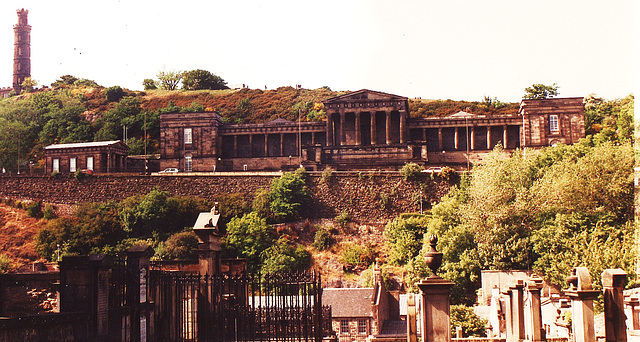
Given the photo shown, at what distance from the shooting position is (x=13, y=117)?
108m

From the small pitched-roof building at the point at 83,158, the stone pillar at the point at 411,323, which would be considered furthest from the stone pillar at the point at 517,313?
the small pitched-roof building at the point at 83,158

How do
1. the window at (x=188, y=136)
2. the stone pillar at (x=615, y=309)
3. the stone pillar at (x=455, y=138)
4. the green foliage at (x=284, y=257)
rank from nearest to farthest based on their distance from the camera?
the stone pillar at (x=615, y=309) → the green foliage at (x=284, y=257) → the stone pillar at (x=455, y=138) → the window at (x=188, y=136)

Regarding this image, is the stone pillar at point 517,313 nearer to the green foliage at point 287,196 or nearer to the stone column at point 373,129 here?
the green foliage at point 287,196

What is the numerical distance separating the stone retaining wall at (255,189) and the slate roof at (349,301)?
856 inches

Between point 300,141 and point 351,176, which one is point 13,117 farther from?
point 351,176

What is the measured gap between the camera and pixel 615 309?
16734 mm

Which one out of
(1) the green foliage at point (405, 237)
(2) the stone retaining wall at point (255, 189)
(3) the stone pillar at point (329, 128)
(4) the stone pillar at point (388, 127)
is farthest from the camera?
(3) the stone pillar at point (329, 128)

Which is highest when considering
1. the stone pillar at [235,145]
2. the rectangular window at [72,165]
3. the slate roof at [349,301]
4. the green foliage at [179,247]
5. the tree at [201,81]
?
the tree at [201,81]

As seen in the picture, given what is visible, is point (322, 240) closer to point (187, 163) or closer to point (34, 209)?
point (187, 163)

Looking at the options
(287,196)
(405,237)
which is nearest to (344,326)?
(405,237)

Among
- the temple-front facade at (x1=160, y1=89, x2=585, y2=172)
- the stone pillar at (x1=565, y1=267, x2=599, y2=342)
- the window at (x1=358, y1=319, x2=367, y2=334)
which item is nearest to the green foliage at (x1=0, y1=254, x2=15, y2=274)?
the temple-front facade at (x1=160, y1=89, x2=585, y2=172)

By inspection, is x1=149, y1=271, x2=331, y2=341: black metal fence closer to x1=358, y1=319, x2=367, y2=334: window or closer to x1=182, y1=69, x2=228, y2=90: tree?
x1=358, y1=319, x2=367, y2=334: window

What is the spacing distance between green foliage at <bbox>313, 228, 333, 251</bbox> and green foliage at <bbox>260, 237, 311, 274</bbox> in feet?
4.96

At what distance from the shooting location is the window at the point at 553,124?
3086 inches
